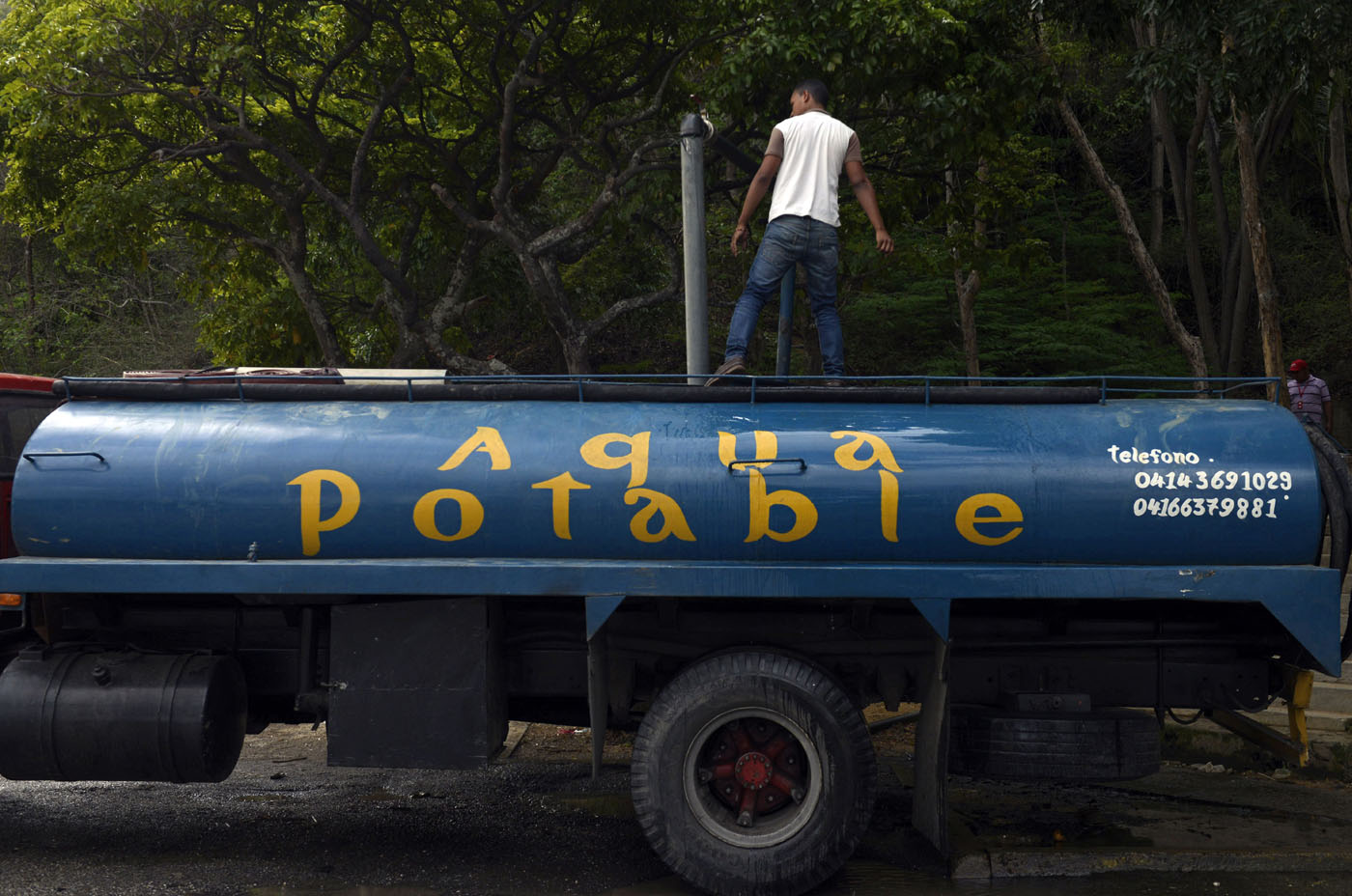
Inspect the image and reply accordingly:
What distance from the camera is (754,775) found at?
16.3 ft

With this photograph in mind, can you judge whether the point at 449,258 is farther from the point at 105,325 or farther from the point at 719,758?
the point at 719,758

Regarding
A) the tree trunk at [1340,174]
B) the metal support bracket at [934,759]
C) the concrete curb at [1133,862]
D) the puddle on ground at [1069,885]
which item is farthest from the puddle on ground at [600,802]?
the tree trunk at [1340,174]

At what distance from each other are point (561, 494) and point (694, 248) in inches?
72.2

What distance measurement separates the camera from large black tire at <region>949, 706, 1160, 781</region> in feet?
16.4

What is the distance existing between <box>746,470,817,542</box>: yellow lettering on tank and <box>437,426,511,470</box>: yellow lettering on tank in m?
1.06

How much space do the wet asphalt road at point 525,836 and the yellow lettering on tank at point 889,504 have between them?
1553mm

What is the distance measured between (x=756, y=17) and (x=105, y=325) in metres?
18.6

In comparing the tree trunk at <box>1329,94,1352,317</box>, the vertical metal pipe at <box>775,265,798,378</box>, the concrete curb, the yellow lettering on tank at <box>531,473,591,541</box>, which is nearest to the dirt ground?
the concrete curb

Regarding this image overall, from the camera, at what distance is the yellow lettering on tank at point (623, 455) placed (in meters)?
4.96

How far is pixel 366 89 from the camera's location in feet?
51.6

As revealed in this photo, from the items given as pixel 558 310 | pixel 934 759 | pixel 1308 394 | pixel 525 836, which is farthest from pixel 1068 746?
pixel 558 310

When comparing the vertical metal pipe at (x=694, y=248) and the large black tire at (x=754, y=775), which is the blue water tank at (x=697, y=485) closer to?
the large black tire at (x=754, y=775)

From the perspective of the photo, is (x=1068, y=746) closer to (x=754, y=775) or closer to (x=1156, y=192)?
(x=754, y=775)

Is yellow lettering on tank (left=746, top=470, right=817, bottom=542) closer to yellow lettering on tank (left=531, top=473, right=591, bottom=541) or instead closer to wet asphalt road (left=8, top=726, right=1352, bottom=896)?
yellow lettering on tank (left=531, top=473, right=591, bottom=541)
